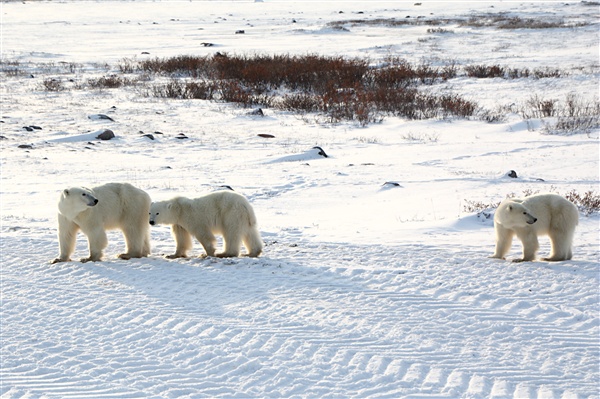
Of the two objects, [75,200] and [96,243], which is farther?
[96,243]

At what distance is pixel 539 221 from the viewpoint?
718 cm

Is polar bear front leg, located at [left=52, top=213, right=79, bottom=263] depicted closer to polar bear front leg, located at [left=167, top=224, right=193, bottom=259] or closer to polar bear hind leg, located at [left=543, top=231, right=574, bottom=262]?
polar bear front leg, located at [left=167, top=224, right=193, bottom=259]

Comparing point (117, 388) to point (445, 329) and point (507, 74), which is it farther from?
point (507, 74)

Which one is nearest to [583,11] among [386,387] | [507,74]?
[507,74]

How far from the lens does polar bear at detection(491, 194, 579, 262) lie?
23.4 ft

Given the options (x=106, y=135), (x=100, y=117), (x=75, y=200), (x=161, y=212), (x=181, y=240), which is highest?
(x=75, y=200)

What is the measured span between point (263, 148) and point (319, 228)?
6214 mm

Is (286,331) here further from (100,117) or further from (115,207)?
(100,117)

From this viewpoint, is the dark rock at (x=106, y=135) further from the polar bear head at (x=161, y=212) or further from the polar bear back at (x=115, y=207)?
the polar bear head at (x=161, y=212)

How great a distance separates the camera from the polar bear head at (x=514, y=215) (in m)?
7.03

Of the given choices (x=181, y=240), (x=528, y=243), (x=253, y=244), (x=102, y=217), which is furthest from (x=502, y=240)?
(x=102, y=217)

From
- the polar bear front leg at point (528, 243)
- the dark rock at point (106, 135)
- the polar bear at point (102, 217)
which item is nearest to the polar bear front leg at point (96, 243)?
the polar bear at point (102, 217)

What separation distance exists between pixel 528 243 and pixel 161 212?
3906mm

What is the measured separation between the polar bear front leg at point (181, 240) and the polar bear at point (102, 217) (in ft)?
1.12
